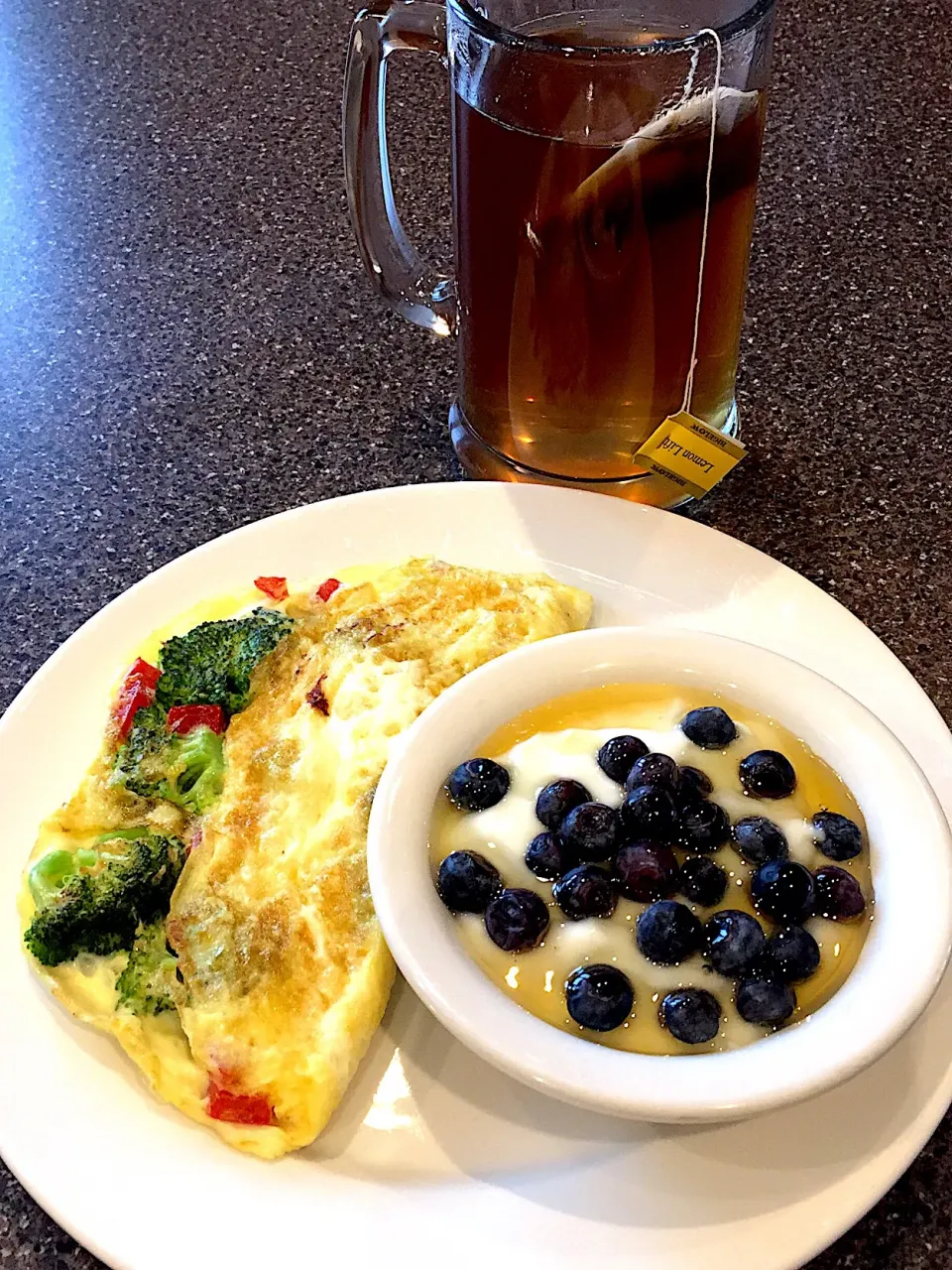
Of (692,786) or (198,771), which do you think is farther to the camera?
(198,771)

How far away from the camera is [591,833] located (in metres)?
0.94

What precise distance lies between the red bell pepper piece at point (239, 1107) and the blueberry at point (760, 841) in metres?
0.42

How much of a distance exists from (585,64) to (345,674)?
1.99 feet

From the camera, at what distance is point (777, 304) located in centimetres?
169

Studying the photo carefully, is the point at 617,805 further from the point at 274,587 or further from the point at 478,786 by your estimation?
the point at 274,587

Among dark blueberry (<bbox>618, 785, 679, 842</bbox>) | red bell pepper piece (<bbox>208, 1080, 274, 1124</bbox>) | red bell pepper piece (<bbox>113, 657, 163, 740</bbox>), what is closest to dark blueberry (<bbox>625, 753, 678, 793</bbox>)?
dark blueberry (<bbox>618, 785, 679, 842</bbox>)

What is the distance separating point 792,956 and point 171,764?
0.58 meters

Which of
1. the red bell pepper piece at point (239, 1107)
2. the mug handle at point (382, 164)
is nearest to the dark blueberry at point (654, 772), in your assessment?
the red bell pepper piece at point (239, 1107)

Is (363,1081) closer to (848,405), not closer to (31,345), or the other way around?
(848,405)

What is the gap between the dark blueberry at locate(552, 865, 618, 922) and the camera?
2.99 ft

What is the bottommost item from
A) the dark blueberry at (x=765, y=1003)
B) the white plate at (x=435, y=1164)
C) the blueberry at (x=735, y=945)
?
the white plate at (x=435, y=1164)

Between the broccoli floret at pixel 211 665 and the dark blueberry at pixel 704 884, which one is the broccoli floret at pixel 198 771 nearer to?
the broccoli floret at pixel 211 665

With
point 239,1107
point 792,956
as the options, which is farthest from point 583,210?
point 239,1107

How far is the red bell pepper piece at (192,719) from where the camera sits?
3.76ft
